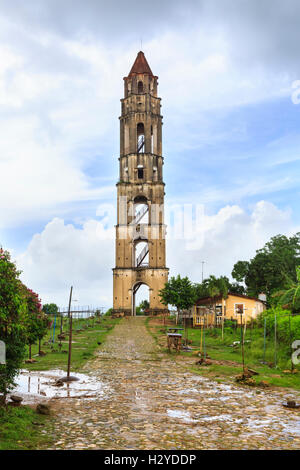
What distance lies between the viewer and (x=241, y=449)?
26.4 ft

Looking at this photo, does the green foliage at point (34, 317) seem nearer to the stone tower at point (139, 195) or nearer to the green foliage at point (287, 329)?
the green foliage at point (287, 329)

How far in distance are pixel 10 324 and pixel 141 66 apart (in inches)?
2533

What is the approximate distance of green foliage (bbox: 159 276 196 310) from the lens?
139ft

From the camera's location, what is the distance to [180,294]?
140 ft

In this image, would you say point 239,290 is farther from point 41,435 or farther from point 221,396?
point 41,435

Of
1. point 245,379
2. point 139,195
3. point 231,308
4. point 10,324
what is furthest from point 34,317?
point 139,195

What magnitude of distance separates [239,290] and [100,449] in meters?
57.4

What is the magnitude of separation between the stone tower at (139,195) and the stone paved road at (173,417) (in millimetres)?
41334

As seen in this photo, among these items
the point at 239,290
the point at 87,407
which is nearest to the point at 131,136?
the point at 239,290

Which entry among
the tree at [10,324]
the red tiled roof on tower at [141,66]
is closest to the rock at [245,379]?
the tree at [10,324]

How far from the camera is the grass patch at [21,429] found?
8.01 m

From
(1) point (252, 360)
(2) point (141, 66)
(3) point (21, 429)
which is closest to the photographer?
(3) point (21, 429)

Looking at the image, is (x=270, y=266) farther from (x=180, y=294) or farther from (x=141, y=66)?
(x=141, y=66)
